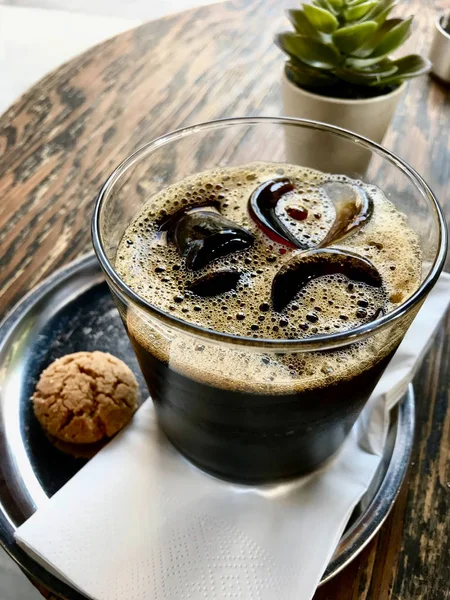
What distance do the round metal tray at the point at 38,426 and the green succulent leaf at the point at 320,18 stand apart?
0.51 meters

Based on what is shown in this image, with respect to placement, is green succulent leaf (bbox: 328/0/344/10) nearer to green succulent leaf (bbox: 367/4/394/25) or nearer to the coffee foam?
green succulent leaf (bbox: 367/4/394/25)

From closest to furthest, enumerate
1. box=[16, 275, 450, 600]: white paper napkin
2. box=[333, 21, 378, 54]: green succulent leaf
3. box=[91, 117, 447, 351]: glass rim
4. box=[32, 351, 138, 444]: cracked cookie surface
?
box=[91, 117, 447, 351]: glass rim < box=[16, 275, 450, 600]: white paper napkin < box=[32, 351, 138, 444]: cracked cookie surface < box=[333, 21, 378, 54]: green succulent leaf

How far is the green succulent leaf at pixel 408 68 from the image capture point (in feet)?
3.22

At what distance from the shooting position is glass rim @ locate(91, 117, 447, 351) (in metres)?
0.48

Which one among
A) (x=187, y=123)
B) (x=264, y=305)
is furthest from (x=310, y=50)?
(x=264, y=305)

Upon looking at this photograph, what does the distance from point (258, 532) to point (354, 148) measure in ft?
1.53

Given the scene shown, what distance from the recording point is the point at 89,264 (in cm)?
90

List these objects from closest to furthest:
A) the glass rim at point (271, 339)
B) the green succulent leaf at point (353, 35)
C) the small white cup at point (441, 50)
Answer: the glass rim at point (271, 339)
the green succulent leaf at point (353, 35)
the small white cup at point (441, 50)

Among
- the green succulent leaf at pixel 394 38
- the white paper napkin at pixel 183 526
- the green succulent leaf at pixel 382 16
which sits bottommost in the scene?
the white paper napkin at pixel 183 526

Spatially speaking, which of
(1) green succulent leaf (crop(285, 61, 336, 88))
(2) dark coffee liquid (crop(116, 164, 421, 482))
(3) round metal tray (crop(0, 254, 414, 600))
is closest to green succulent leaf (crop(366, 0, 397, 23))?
(1) green succulent leaf (crop(285, 61, 336, 88))

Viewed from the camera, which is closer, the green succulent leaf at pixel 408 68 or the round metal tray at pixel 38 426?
the round metal tray at pixel 38 426

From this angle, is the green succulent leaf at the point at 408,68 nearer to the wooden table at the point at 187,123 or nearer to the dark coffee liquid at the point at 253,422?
the wooden table at the point at 187,123

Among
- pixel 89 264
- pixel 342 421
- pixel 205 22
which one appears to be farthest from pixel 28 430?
pixel 205 22

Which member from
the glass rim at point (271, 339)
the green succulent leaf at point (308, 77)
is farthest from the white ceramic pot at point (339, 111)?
the glass rim at point (271, 339)
